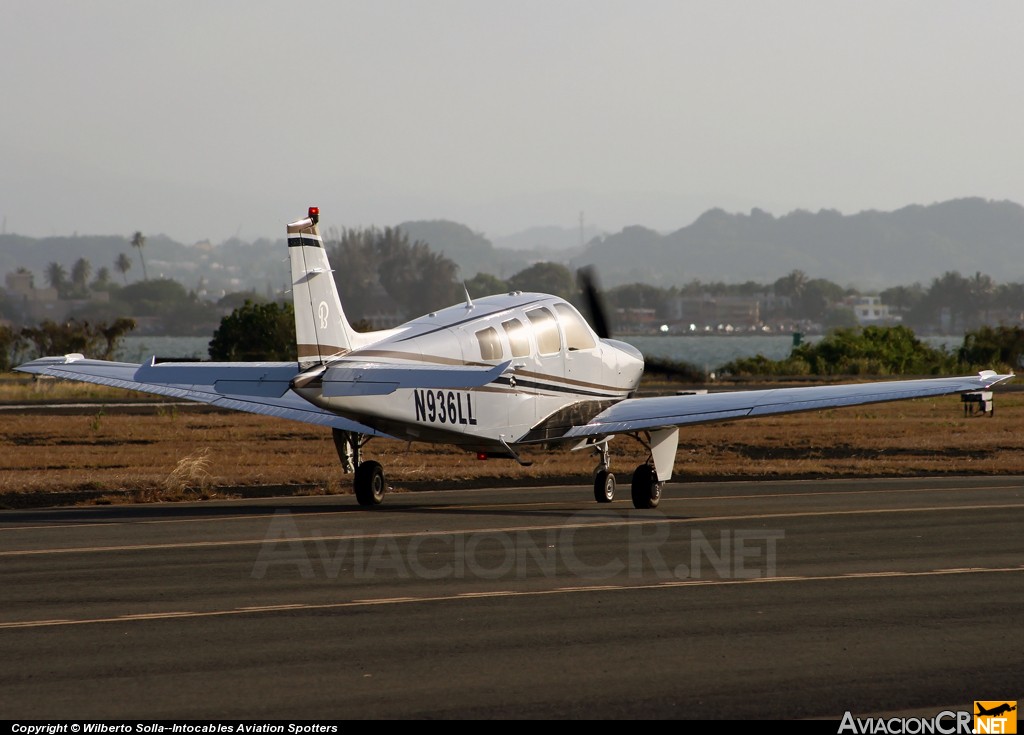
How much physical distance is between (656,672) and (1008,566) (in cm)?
636

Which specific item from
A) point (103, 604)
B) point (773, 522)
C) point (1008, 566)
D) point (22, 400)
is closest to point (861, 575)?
point (1008, 566)

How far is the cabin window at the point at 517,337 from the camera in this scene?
62.4 ft

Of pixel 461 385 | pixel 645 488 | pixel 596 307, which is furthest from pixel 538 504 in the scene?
pixel 596 307

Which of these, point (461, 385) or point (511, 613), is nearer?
point (511, 613)

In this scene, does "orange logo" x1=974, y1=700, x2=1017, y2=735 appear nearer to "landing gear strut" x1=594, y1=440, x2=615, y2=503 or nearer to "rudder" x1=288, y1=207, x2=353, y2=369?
"rudder" x1=288, y1=207, x2=353, y2=369

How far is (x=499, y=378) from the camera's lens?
1853 centimetres

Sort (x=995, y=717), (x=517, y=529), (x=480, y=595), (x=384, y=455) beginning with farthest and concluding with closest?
1. (x=384, y=455)
2. (x=517, y=529)
3. (x=480, y=595)
4. (x=995, y=717)

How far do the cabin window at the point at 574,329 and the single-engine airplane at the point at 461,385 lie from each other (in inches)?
0.9

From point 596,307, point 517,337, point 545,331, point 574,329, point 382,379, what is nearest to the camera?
point 382,379

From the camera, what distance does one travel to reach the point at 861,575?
13000 mm

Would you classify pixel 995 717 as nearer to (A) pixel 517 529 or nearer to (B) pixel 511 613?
(B) pixel 511 613

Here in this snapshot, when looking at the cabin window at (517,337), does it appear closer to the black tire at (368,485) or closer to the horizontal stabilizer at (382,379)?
the horizontal stabilizer at (382,379)

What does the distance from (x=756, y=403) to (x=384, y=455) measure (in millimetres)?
12400

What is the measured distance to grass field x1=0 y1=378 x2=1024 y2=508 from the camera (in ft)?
75.2
